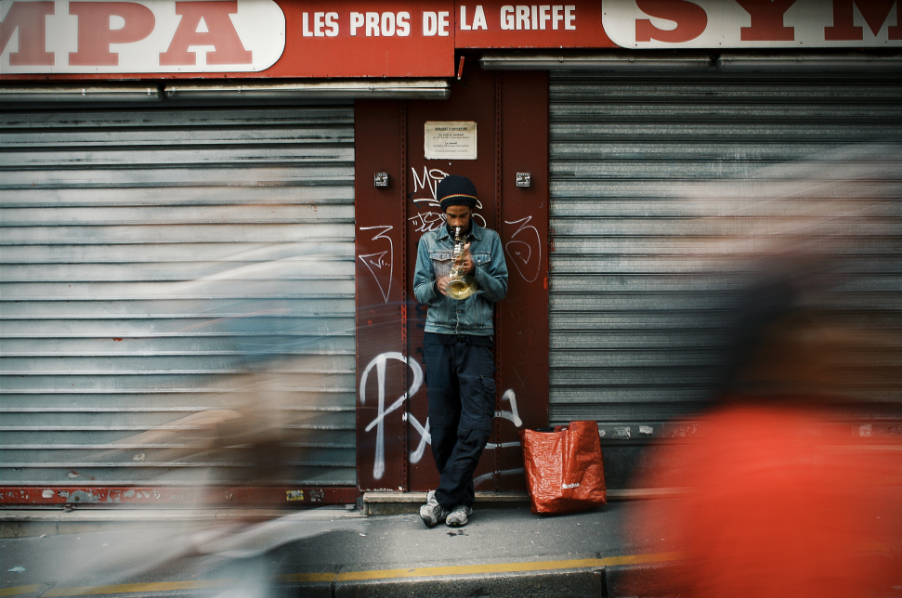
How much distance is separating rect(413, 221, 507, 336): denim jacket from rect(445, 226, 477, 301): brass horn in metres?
0.13

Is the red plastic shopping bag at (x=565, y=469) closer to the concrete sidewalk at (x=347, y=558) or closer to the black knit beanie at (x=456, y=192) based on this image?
the concrete sidewalk at (x=347, y=558)

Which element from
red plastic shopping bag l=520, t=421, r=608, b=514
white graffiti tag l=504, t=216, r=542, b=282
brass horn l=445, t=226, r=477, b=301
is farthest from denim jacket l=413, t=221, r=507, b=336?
red plastic shopping bag l=520, t=421, r=608, b=514

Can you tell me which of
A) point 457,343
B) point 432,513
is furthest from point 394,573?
point 457,343

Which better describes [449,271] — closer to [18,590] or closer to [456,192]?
[456,192]

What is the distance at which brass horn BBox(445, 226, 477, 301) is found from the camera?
3.57 metres

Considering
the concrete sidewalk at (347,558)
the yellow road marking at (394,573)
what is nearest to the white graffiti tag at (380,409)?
the concrete sidewalk at (347,558)

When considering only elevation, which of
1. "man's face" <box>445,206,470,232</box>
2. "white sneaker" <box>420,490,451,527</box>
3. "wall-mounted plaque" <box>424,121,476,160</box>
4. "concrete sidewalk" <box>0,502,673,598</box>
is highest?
"wall-mounted plaque" <box>424,121,476,160</box>

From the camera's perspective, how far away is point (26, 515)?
4.25 metres

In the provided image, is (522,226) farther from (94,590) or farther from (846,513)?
(94,590)

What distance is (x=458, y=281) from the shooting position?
3631mm

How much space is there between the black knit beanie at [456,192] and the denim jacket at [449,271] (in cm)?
22

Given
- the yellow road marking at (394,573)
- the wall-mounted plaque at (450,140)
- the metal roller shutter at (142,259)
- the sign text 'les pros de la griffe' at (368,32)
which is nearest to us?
the yellow road marking at (394,573)

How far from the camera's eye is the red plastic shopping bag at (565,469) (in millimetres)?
3885

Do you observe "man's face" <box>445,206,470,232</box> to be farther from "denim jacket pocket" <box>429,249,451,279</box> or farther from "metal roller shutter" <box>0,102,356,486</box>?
"metal roller shutter" <box>0,102,356,486</box>
